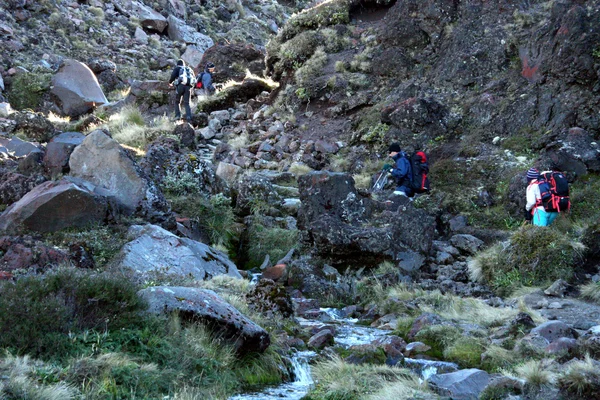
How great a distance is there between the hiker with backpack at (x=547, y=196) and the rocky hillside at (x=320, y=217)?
1.90 feet

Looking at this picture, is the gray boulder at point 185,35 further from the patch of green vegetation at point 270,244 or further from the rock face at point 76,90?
the patch of green vegetation at point 270,244

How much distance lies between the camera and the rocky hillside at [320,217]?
6.61m

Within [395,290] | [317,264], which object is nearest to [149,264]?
[317,264]

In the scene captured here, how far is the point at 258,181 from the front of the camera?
1669cm

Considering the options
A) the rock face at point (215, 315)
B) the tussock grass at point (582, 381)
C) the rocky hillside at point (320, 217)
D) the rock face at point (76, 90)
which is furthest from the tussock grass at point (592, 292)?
the rock face at point (76, 90)

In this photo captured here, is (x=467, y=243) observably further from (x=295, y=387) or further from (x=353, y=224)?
(x=295, y=387)

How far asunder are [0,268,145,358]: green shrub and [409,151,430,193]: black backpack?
9.76 metres

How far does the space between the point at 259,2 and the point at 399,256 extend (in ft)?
138

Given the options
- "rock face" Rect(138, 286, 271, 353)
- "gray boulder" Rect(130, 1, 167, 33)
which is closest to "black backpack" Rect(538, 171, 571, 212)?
"rock face" Rect(138, 286, 271, 353)

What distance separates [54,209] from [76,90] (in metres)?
16.7

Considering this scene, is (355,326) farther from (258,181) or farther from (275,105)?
(275,105)

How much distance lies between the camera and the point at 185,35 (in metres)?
42.2

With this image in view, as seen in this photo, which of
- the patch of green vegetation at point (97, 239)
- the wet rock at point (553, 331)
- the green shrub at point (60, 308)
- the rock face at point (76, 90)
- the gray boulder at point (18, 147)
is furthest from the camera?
the rock face at point (76, 90)

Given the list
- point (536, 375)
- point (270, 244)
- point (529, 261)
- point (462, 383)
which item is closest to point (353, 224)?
point (270, 244)
